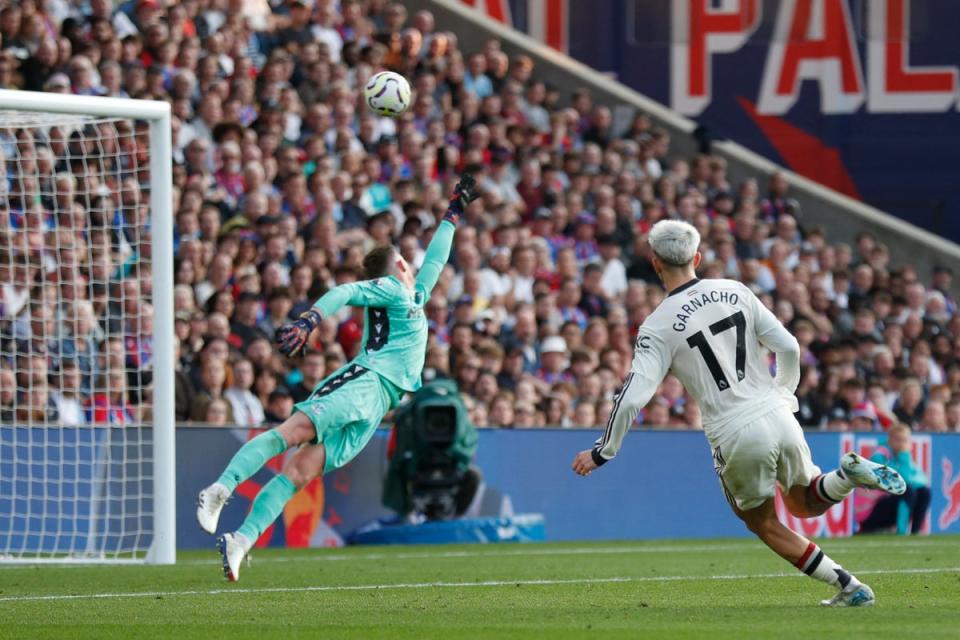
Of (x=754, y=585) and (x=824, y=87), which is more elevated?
(x=824, y=87)

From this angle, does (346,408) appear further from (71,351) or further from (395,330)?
(71,351)

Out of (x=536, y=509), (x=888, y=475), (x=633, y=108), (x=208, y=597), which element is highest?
(x=633, y=108)

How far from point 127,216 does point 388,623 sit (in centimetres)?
900

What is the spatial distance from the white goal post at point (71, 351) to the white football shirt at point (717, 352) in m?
5.76

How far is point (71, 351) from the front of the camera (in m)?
14.6

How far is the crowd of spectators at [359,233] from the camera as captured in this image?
49.3ft

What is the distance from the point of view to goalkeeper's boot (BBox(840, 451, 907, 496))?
7988 millimetres

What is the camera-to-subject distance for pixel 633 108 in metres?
24.2

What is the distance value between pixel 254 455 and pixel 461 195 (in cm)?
218

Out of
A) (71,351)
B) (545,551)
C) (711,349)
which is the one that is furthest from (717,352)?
(71,351)

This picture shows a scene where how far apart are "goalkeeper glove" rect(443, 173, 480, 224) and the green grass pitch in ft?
7.65

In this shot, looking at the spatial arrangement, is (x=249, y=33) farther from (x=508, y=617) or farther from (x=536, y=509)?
(x=508, y=617)

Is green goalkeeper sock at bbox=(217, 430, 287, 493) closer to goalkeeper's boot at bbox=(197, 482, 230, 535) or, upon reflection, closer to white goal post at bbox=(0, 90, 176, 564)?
goalkeeper's boot at bbox=(197, 482, 230, 535)

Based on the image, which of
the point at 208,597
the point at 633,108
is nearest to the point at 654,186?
the point at 633,108
